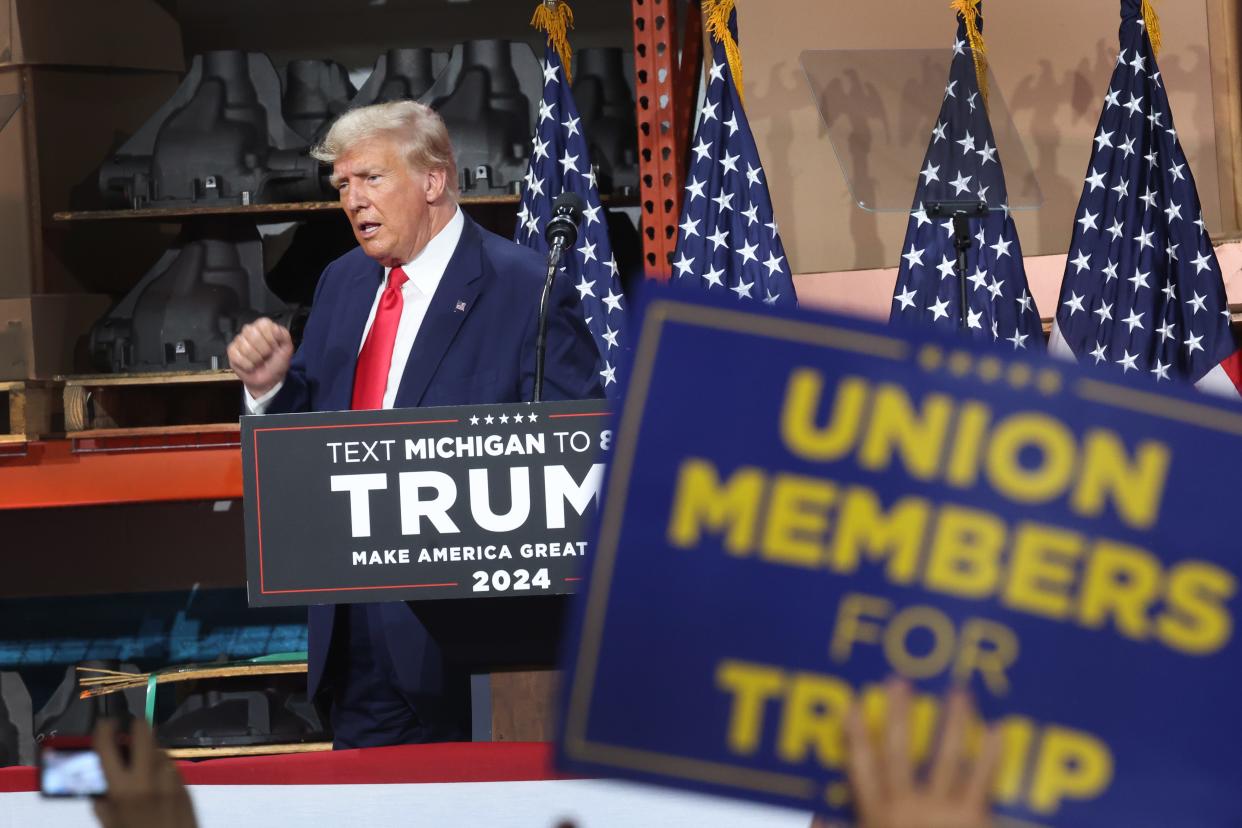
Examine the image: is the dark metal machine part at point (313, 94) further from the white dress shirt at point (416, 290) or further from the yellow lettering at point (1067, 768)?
the yellow lettering at point (1067, 768)


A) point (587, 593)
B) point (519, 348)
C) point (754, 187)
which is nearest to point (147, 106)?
point (754, 187)

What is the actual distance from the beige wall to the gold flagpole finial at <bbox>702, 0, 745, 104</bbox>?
37 cm

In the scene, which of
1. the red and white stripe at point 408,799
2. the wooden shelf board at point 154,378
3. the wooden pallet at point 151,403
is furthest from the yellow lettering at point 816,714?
the wooden shelf board at point 154,378

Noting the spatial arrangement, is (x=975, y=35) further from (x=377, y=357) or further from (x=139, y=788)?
(x=139, y=788)

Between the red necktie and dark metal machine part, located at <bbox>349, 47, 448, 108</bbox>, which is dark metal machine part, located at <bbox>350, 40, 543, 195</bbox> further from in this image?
the red necktie

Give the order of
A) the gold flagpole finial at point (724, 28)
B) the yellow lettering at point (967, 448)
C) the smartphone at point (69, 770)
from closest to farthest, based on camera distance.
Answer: the yellow lettering at point (967, 448), the smartphone at point (69, 770), the gold flagpole finial at point (724, 28)

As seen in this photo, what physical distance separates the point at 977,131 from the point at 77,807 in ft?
9.79

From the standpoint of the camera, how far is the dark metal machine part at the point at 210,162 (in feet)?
12.2

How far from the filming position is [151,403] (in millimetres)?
3752

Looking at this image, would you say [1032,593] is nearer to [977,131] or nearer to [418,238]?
[418,238]

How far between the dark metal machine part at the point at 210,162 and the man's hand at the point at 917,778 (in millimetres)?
3316

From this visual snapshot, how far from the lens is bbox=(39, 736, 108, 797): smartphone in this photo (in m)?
0.89

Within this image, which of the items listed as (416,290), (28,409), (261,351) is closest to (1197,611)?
(261,351)

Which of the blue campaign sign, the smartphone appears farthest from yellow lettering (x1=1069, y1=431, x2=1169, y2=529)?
the smartphone
